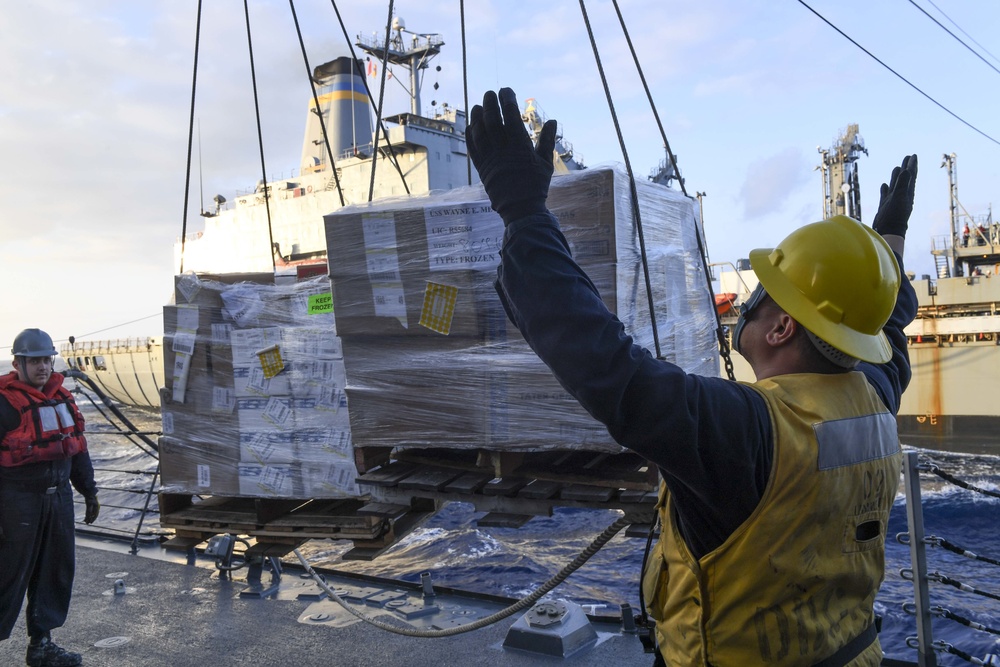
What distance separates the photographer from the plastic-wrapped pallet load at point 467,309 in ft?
10.5

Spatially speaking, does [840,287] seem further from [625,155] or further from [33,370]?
[33,370]

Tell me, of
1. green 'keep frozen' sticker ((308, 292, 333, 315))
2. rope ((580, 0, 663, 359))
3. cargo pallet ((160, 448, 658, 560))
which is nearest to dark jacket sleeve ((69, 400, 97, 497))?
cargo pallet ((160, 448, 658, 560))

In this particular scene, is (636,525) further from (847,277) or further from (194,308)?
(194,308)

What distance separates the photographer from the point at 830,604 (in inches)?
61.4

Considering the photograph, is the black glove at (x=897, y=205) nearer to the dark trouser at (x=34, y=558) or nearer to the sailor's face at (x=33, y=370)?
the dark trouser at (x=34, y=558)

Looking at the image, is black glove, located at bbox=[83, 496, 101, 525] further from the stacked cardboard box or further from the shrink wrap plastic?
the shrink wrap plastic

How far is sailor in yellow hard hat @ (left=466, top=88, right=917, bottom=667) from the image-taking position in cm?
136

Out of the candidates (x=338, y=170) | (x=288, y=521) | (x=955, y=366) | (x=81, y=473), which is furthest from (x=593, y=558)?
(x=338, y=170)

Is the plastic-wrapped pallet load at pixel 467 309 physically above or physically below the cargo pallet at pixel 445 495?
above

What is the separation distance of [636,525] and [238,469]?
2.44m

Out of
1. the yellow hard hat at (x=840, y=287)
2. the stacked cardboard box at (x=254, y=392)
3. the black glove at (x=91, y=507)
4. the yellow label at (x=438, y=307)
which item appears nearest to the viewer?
the yellow hard hat at (x=840, y=287)

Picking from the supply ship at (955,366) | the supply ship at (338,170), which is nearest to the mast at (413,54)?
the supply ship at (338,170)

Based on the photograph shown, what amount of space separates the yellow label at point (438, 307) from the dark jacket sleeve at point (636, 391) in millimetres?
1973

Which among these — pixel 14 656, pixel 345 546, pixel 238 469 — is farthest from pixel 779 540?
pixel 345 546
